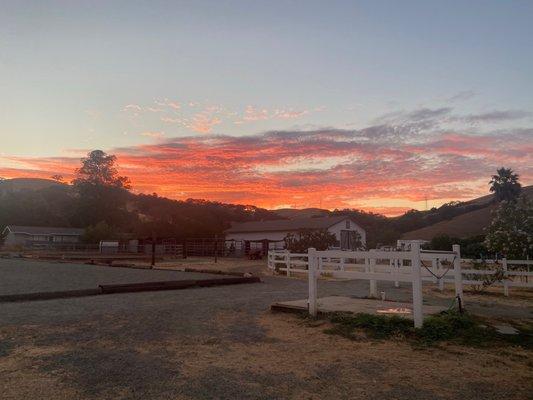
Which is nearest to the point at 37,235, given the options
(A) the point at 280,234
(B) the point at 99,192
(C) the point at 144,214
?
(B) the point at 99,192

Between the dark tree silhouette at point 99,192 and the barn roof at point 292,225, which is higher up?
the dark tree silhouette at point 99,192

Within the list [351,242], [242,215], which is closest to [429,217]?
[242,215]

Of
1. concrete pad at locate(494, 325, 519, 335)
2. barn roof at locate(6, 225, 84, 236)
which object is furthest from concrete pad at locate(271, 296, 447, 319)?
barn roof at locate(6, 225, 84, 236)

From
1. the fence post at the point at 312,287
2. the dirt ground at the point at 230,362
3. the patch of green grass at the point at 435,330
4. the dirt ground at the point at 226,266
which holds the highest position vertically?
the fence post at the point at 312,287

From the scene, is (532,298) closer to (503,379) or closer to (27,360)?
(503,379)

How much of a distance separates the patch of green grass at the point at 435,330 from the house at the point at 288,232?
45456 millimetres

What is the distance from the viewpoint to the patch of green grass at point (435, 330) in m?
7.11

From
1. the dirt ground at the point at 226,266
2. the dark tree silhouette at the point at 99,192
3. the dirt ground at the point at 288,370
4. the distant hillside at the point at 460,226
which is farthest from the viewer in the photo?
the dark tree silhouette at the point at 99,192

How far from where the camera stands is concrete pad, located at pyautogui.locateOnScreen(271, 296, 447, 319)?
9000mm

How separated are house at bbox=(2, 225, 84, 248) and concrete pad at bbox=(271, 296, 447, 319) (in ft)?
255

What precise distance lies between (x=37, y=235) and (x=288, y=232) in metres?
50.9

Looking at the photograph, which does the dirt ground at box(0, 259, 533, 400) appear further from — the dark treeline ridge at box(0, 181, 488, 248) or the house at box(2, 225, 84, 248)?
the house at box(2, 225, 84, 248)

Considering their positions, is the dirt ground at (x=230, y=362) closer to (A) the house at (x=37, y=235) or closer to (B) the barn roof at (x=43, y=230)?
(A) the house at (x=37, y=235)

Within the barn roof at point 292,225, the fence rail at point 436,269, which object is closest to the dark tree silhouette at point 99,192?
the barn roof at point 292,225
